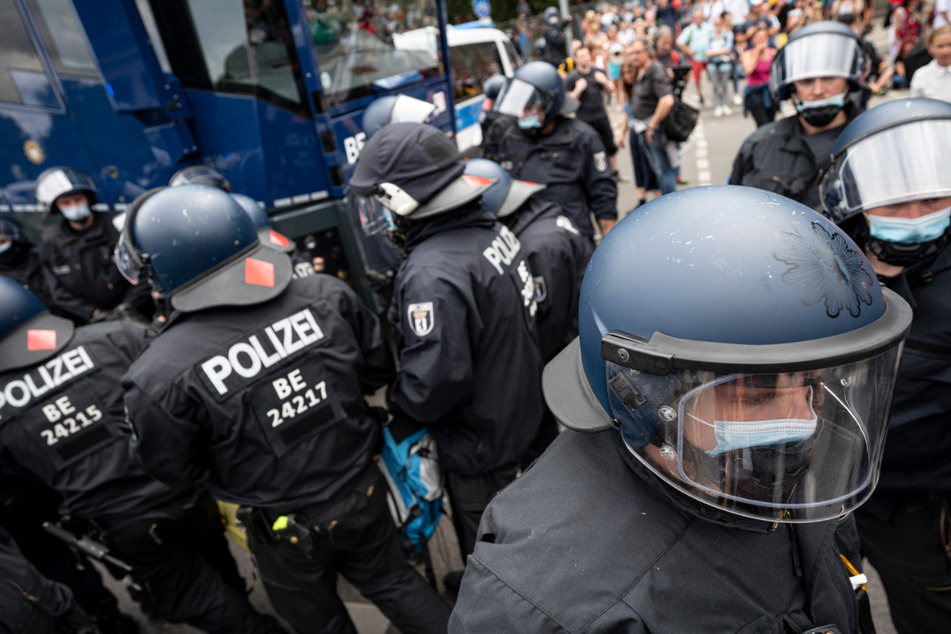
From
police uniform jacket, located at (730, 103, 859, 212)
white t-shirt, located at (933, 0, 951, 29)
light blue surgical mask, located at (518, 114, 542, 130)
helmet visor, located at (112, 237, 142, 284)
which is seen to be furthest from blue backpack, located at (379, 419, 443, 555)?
white t-shirt, located at (933, 0, 951, 29)

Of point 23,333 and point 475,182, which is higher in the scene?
point 475,182

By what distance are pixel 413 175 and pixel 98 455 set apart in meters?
1.84

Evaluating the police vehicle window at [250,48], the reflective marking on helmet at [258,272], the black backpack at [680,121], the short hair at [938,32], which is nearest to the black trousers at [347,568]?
the reflective marking on helmet at [258,272]

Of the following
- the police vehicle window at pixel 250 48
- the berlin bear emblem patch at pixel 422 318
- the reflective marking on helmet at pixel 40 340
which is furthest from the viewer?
the police vehicle window at pixel 250 48

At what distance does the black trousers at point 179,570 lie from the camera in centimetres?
254

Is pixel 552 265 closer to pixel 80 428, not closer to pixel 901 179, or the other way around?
pixel 901 179

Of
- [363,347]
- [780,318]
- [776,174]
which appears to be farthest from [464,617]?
[776,174]

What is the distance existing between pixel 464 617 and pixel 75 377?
2.18m

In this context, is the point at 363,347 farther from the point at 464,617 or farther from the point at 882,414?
the point at 882,414

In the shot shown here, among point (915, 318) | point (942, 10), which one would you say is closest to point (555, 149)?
point (915, 318)

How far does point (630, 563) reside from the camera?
3.23 feet

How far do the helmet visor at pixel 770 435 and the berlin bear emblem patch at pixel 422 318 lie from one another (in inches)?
43.2

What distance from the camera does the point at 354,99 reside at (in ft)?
15.4

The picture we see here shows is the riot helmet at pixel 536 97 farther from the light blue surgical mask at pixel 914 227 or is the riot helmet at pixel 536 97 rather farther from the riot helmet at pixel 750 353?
the riot helmet at pixel 750 353
